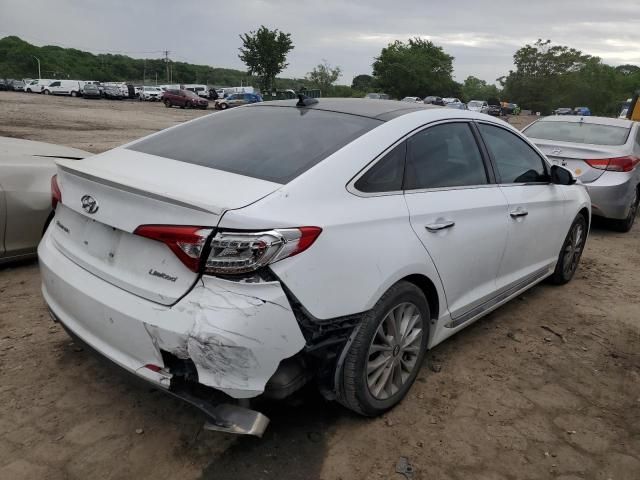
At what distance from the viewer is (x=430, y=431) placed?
8.66 feet

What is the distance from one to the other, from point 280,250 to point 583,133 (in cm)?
656

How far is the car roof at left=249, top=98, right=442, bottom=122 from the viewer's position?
2914 mm

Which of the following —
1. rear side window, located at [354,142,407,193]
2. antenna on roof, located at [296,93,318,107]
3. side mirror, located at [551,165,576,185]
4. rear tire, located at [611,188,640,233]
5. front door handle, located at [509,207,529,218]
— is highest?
antenna on roof, located at [296,93,318,107]

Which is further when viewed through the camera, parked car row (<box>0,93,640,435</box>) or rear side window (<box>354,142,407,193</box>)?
rear side window (<box>354,142,407,193</box>)

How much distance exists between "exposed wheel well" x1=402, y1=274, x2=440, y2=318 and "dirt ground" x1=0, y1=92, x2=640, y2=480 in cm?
48

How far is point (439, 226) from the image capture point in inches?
108

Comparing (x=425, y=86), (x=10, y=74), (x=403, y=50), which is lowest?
(x=10, y=74)

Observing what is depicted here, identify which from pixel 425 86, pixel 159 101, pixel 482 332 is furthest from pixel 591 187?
pixel 425 86

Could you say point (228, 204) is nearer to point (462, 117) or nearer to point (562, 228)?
point (462, 117)

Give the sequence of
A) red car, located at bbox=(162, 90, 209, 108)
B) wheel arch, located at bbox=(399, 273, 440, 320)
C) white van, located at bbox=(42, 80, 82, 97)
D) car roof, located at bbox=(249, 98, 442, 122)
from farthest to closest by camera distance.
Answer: white van, located at bbox=(42, 80, 82, 97) < red car, located at bbox=(162, 90, 209, 108) < car roof, located at bbox=(249, 98, 442, 122) < wheel arch, located at bbox=(399, 273, 440, 320)

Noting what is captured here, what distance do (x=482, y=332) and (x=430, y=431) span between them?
1.38 m

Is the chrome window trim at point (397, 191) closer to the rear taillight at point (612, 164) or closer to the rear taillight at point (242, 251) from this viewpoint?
the rear taillight at point (242, 251)

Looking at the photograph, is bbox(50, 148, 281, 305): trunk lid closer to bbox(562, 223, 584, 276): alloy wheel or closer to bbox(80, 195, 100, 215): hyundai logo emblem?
bbox(80, 195, 100, 215): hyundai logo emblem

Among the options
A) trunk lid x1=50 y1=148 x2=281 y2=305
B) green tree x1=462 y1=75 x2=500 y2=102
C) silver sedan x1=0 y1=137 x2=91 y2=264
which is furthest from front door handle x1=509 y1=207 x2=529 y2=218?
green tree x1=462 y1=75 x2=500 y2=102
